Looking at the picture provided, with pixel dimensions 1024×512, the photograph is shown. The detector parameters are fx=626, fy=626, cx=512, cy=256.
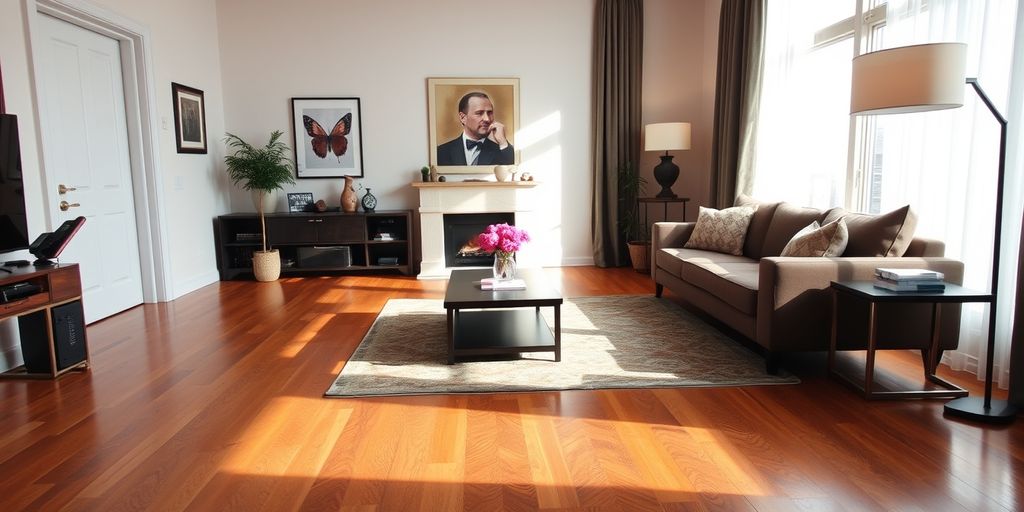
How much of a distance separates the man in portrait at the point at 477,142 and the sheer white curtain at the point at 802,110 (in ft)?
8.10

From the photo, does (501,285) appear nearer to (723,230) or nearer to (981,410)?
(723,230)

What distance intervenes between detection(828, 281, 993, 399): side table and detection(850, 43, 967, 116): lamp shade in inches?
31.8

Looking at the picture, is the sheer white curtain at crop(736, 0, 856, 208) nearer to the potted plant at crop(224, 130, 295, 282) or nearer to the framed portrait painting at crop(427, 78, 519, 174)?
the framed portrait painting at crop(427, 78, 519, 174)

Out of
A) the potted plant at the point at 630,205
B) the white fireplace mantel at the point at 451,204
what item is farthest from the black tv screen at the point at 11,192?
the potted plant at the point at 630,205

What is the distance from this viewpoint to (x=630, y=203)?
6.69 meters

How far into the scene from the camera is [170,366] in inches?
137

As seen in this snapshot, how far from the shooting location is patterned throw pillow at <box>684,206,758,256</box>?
4.65 metres

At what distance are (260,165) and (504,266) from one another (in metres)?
3.34

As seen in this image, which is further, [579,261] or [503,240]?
[579,261]

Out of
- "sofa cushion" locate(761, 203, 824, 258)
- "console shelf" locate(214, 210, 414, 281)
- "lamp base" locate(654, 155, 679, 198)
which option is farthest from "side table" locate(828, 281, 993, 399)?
"console shelf" locate(214, 210, 414, 281)

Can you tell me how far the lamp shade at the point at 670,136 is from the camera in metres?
6.04

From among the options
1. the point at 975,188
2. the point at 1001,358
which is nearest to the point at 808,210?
the point at 975,188

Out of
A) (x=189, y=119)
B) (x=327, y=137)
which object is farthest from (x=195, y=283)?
(x=327, y=137)

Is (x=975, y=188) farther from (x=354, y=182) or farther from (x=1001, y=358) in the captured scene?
(x=354, y=182)
